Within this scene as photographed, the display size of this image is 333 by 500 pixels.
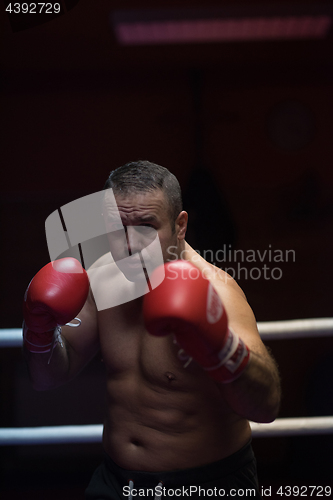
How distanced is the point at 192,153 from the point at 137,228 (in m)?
2.53

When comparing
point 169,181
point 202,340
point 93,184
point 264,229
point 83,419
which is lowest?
point 83,419

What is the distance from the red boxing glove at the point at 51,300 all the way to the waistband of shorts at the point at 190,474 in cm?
35

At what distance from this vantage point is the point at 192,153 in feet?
10.9

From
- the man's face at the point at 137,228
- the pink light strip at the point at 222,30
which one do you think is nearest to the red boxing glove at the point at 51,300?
the man's face at the point at 137,228

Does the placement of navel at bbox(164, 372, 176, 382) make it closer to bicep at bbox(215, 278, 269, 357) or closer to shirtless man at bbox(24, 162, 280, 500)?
shirtless man at bbox(24, 162, 280, 500)

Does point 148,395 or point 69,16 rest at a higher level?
point 69,16

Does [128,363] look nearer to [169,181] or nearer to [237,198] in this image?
[169,181]

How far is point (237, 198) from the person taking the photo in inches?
132

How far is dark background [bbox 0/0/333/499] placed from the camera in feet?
8.55

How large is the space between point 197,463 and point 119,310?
0.39 meters

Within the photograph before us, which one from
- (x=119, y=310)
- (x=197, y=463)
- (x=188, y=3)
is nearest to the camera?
(x=197, y=463)

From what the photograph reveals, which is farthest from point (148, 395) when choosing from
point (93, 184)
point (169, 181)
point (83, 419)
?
point (93, 184)

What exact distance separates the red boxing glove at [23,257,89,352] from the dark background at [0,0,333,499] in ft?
5.53

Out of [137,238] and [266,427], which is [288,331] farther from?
[137,238]
